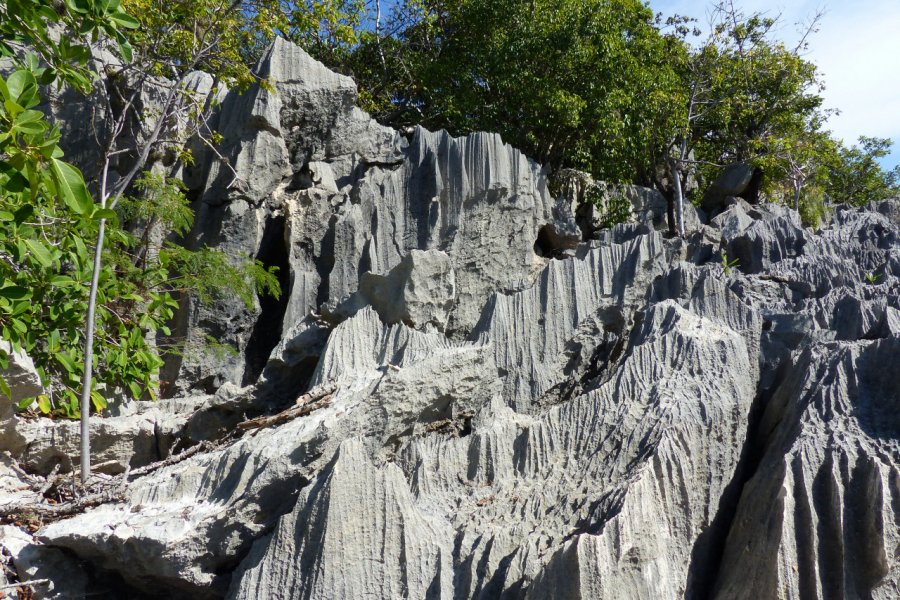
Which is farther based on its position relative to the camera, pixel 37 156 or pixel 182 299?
pixel 182 299

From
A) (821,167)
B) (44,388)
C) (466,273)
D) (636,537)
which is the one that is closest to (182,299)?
(44,388)

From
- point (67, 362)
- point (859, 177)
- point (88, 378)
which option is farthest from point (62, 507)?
point (859, 177)

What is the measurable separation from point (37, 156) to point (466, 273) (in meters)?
5.17

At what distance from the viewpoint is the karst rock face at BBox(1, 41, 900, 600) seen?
388 centimetres

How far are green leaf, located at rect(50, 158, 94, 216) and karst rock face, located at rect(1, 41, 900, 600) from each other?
Answer: 1.91 meters

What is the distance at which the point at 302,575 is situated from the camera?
429 cm

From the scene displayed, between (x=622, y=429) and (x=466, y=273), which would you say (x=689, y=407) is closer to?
(x=622, y=429)

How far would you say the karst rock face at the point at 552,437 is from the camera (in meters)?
3.88

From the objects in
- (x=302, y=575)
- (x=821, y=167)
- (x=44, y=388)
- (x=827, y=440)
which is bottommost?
(x=302, y=575)

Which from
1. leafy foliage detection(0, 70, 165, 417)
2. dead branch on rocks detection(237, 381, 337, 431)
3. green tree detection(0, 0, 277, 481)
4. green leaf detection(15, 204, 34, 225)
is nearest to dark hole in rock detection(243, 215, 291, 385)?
green tree detection(0, 0, 277, 481)

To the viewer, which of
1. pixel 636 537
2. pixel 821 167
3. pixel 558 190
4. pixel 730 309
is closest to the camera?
pixel 636 537

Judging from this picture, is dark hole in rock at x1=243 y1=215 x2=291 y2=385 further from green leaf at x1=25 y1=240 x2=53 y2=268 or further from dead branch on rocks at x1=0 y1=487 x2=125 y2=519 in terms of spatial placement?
green leaf at x1=25 y1=240 x2=53 y2=268

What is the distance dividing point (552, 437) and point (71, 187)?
3.15 m

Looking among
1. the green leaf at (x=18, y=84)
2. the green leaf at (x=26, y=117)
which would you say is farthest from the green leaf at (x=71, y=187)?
the green leaf at (x=18, y=84)
